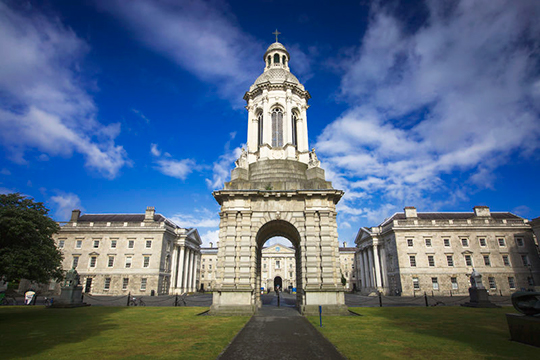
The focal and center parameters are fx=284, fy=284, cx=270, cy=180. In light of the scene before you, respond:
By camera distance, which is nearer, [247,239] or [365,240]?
[247,239]

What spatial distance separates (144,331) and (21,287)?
178ft

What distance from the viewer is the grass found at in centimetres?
920

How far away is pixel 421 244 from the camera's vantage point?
4800 centimetres

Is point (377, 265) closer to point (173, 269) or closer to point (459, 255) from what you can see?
point (459, 255)

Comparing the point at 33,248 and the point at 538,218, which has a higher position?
the point at 538,218

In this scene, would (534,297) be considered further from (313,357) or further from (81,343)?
(81,343)

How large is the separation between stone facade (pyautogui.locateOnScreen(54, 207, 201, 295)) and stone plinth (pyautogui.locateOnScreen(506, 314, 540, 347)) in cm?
4891

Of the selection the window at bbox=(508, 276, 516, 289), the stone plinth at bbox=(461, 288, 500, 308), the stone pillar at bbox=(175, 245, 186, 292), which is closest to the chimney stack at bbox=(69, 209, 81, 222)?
the stone pillar at bbox=(175, 245, 186, 292)

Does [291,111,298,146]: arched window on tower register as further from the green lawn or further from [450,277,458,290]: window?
[450,277,458,290]: window

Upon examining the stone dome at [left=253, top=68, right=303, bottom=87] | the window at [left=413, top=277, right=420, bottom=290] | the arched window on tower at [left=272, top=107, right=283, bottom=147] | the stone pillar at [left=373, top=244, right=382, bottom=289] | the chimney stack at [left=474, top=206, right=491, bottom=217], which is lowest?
the window at [left=413, top=277, right=420, bottom=290]

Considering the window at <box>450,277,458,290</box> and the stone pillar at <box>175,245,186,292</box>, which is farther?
the stone pillar at <box>175,245,186,292</box>

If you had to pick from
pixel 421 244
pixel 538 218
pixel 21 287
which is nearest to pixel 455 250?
pixel 421 244

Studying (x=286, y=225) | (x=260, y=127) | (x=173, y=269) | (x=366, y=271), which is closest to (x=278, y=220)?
(x=286, y=225)

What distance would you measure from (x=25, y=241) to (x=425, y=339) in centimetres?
2311
